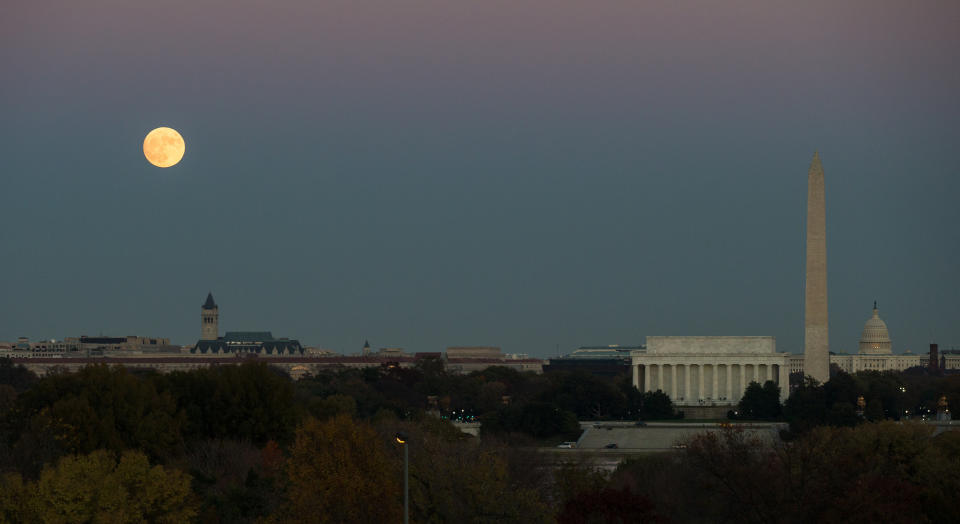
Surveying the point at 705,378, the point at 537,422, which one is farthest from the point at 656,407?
the point at 537,422

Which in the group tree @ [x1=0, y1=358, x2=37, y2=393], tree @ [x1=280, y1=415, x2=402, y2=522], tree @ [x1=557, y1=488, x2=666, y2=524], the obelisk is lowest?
tree @ [x1=557, y1=488, x2=666, y2=524]

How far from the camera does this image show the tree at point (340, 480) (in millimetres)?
38441

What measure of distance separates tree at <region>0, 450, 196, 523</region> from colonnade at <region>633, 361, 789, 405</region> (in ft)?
231

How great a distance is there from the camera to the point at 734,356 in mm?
109438

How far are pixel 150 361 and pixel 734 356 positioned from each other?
80018 mm

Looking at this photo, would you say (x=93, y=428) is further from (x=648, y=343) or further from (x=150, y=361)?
(x=150, y=361)

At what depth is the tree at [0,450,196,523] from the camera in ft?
128

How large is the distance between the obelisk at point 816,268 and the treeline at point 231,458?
2383 cm

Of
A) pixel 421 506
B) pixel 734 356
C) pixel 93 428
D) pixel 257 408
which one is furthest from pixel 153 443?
pixel 734 356

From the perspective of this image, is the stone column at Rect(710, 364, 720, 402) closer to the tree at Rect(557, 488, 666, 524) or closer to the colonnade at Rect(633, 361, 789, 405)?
the colonnade at Rect(633, 361, 789, 405)

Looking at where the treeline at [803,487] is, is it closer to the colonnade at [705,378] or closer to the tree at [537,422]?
the tree at [537,422]

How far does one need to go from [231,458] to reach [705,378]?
61.1 meters

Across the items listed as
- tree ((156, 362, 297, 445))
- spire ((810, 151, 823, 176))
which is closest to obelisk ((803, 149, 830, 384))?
spire ((810, 151, 823, 176))

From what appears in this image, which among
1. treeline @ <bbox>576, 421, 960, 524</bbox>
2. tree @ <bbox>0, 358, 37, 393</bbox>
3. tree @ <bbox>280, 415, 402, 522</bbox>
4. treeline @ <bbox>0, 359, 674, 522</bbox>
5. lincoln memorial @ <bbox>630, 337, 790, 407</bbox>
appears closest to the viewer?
treeline @ <bbox>576, 421, 960, 524</bbox>
